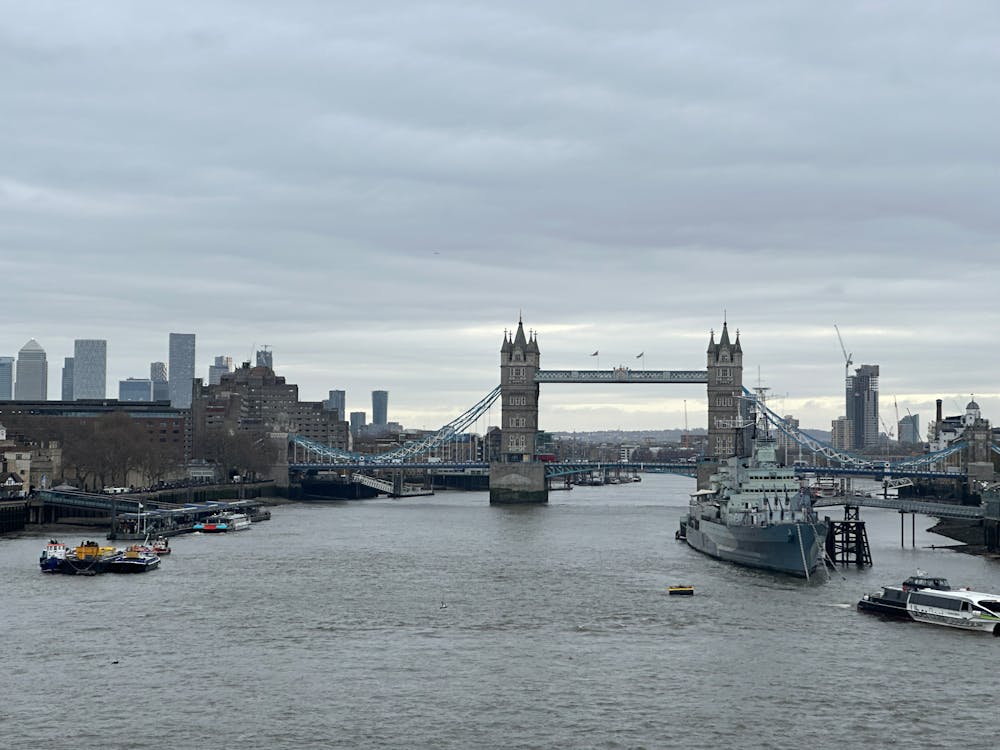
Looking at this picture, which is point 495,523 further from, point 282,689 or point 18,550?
point 282,689

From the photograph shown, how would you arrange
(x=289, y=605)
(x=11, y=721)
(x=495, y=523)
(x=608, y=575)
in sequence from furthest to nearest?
1. (x=495, y=523)
2. (x=608, y=575)
3. (x=289, y=605)
4. (x=11, y=721)

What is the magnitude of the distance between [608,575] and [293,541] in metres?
36.0

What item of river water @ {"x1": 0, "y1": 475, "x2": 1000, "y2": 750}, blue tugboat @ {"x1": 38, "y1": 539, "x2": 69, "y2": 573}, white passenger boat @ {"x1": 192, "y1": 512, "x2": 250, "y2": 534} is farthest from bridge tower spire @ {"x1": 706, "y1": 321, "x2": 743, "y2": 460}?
blue tugboat @ {"x1": 38, "y1": 539, "x2": 69, "y2": 573}

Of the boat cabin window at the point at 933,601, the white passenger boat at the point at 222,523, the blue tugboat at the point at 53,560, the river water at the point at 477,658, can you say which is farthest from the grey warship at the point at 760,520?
the blue tugboat at the point at 53,560

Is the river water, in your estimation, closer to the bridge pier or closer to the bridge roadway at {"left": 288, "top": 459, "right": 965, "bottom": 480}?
the bridge roadway at {"left": 288, "top": 459, "right": 965, "bottom": 480}

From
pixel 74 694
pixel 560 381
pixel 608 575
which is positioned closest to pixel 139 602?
pixel 74 694

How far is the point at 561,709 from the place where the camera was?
48125 mm

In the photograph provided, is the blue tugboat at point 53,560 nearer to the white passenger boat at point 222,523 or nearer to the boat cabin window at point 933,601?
the white passenger boat at point 222,523

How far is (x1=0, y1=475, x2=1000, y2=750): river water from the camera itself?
4531cm

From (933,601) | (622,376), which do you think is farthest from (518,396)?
(933,601)

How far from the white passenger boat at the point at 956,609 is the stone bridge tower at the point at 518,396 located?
124 m

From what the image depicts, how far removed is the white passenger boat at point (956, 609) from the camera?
214ft

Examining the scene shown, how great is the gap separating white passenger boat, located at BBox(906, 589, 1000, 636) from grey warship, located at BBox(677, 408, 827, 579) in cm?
1645

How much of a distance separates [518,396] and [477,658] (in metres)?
139
